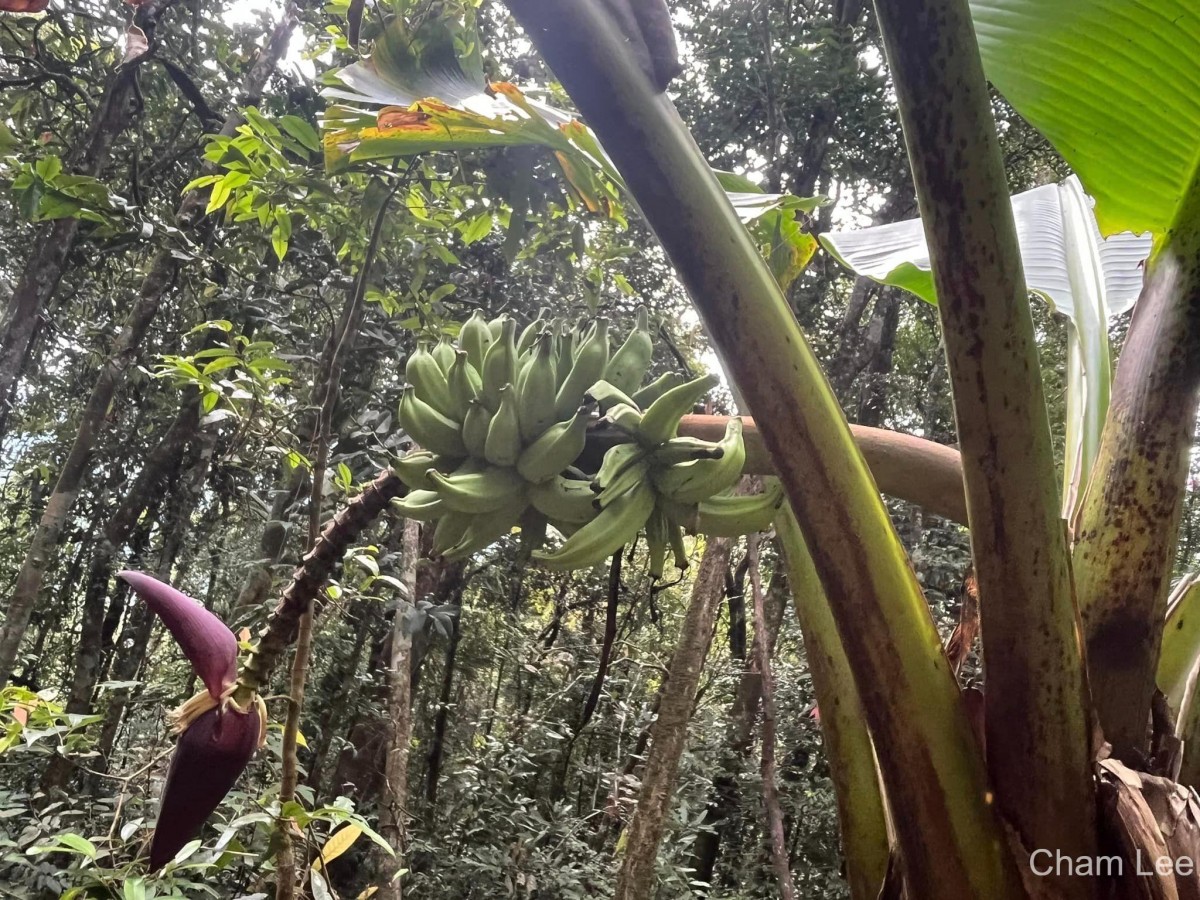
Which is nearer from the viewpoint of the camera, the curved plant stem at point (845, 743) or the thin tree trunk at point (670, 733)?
the curved plant stem at point (845, 743)

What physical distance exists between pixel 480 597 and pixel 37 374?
2370mm

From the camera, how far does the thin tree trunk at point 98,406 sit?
1.73 m

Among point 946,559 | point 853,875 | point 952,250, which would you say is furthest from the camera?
point 946,559

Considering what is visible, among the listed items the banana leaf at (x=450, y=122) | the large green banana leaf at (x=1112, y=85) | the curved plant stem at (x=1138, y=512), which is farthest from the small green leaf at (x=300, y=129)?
the curved plant stem at (x=1138, y=512)

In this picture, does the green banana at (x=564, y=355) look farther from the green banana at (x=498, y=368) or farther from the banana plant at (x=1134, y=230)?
the banana plant at (x=1134, y=230)

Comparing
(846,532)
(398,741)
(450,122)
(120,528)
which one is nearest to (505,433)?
(846,532)

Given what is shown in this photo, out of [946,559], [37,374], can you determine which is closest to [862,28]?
[946,559]

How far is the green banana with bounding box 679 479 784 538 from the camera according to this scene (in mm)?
561

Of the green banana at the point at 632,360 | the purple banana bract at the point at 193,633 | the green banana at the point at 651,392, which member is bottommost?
the purple banana bract at the point at 193,633

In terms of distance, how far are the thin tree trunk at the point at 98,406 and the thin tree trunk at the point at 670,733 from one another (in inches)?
54.4

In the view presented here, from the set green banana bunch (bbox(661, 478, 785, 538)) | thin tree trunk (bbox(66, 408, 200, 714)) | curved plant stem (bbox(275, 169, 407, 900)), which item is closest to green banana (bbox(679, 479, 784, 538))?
green banana bunch (bbox(661, 478, 785, 538))

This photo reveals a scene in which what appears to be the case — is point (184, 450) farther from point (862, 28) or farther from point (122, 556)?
point (862, 28)

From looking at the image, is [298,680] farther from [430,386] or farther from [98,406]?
[98,406]

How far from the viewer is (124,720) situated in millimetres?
2342
